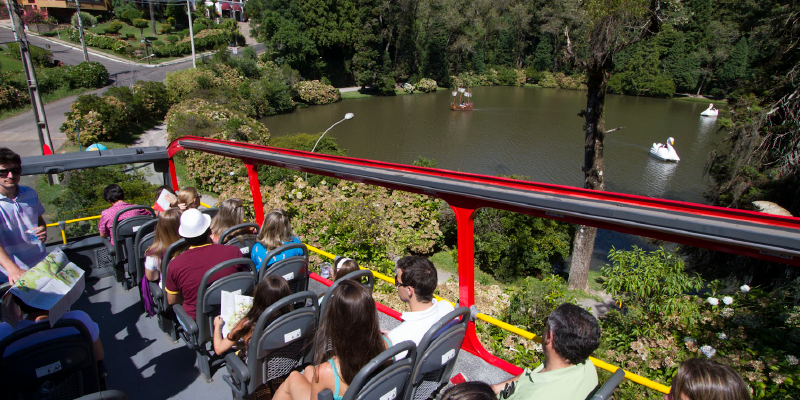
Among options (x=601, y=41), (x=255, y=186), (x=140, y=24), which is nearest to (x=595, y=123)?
(x=601, y=41)

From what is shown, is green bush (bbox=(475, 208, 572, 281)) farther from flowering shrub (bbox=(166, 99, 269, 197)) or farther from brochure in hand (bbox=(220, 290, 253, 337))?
brochure in hand (bbox=(220, 290, 253, 337))

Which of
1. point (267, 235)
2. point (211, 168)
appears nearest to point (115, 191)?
point (267, 235)

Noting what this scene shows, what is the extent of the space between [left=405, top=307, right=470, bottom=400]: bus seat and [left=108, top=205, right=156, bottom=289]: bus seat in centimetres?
314

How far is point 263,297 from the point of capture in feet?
8.02

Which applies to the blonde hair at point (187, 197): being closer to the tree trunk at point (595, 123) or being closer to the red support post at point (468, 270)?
the red support post at point (468, 270)

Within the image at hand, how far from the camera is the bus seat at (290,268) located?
9.68 feet

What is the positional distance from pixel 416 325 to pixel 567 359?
2.70ft

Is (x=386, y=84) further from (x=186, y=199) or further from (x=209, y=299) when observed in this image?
(x=209, y=299)

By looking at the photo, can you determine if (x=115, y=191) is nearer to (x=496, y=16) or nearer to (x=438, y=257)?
(x=438, y=257)

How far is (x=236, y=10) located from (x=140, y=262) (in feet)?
257

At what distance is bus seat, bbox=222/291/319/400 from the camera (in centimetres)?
228

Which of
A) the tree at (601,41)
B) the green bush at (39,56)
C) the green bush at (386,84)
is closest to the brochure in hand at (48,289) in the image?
the tree at (601,41)

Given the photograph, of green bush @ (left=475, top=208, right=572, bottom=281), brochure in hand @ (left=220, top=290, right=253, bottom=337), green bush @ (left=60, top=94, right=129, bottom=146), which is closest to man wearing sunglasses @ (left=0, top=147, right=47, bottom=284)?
brochure in hand @ (left=220, top=290, right=253, bottom=337)

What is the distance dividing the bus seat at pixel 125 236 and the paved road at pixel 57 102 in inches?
686
